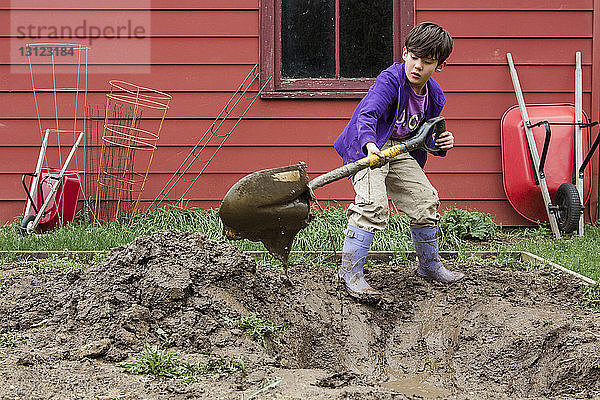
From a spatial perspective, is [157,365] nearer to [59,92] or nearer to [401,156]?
[401,156]

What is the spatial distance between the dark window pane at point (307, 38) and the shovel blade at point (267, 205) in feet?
9.65

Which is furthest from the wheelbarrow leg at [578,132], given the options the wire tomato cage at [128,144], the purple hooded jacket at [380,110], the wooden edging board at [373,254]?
the wire tomato cage at [128,144]

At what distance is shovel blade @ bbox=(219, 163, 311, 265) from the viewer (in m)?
3.22

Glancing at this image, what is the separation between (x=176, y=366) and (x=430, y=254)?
6.72 ft

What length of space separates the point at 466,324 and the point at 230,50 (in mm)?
3631

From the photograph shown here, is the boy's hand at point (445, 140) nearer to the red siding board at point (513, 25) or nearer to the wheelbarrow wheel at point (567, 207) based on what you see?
the wheelbarrow wheel at point (567, 207)

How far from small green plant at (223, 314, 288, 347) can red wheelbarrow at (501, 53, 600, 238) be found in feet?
12.0

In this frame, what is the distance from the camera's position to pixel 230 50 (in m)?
6.04

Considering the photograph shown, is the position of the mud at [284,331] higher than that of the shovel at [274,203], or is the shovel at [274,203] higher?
the shovel at [274,203]

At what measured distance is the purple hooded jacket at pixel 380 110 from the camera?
359 centimetres

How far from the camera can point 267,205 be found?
10.7ft

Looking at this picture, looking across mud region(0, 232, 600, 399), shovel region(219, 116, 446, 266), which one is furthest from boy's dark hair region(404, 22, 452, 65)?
mud region(0, 232, 600, 399)

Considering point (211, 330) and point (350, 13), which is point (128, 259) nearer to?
point (211, 330)

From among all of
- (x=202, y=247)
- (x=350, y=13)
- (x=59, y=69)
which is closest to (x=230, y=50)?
(x=350, y=13)
